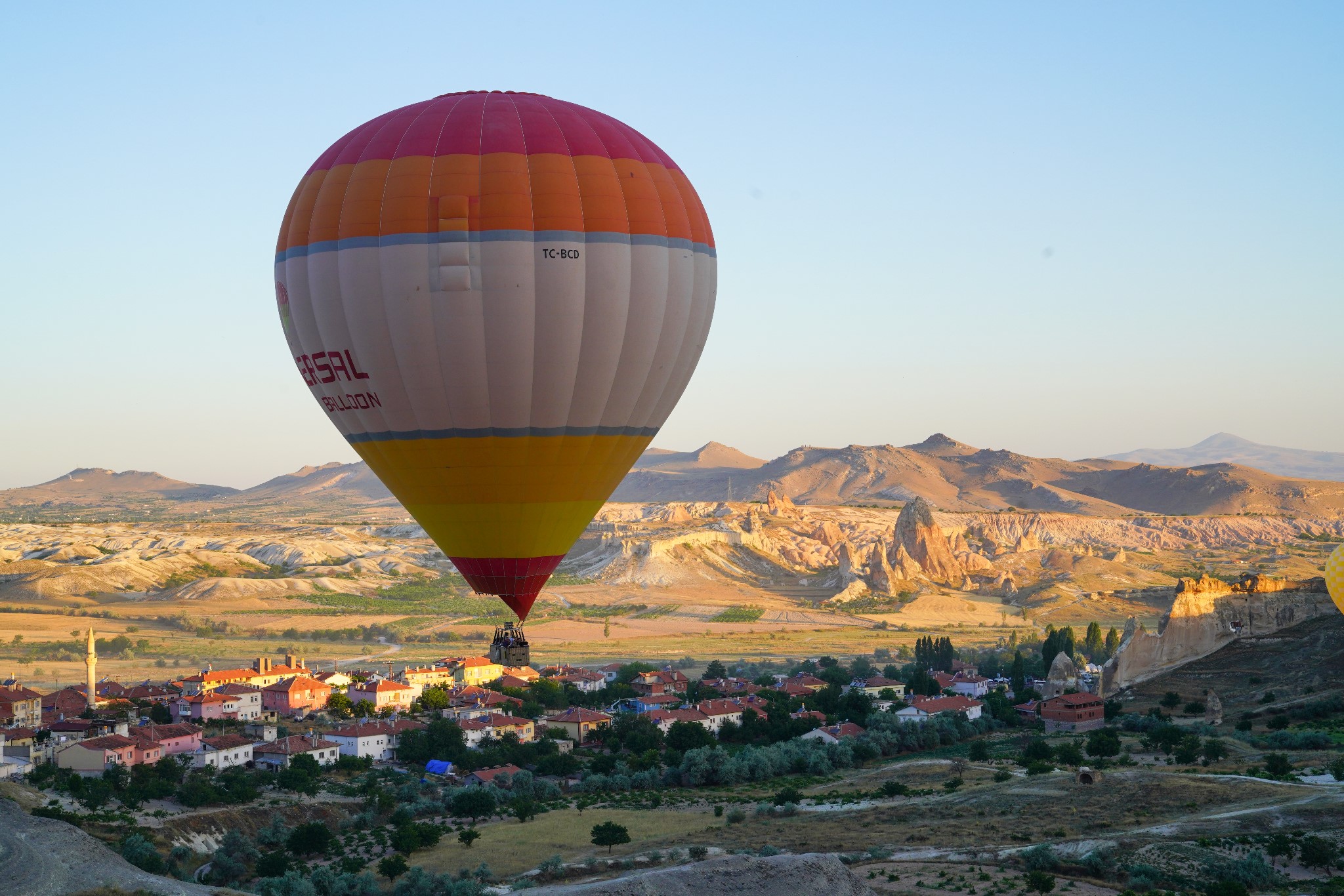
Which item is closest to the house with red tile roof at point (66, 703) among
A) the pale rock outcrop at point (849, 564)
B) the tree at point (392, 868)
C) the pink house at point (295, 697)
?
the pink house at point (295, 697)

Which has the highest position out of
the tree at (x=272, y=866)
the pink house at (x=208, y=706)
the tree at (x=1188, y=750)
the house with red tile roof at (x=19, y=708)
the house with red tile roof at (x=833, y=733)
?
the house with red tile roof at (x=19, y=708)

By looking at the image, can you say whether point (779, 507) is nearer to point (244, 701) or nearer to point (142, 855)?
point (244, 701)

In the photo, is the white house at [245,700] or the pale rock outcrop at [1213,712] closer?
the pale rock outcrop at [1213,712]

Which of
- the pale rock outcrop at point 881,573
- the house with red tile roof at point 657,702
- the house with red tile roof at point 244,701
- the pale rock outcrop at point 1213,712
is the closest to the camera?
the pale rock outcrop at point 1213,712

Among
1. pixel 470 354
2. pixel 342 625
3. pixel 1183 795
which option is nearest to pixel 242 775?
pixel 470 354

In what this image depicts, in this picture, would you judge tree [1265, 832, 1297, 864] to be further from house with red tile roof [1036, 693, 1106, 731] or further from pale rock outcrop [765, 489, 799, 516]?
pale rock outcrop [765, 489, 799, 516]

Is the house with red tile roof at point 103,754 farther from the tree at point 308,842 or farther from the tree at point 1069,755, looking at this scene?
the tree at point 1069,755
